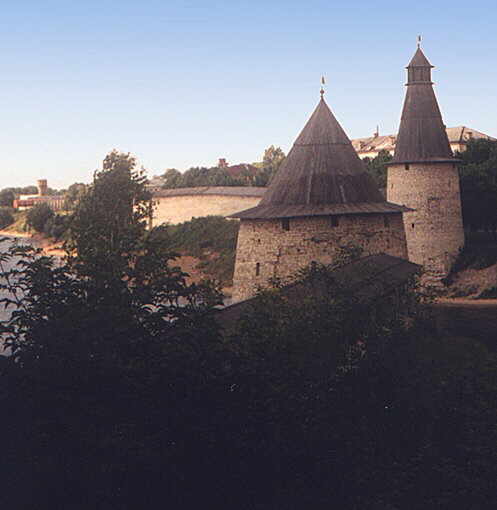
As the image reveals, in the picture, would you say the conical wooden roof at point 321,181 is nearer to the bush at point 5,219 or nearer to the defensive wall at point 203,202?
the defensive wall at point 203,202

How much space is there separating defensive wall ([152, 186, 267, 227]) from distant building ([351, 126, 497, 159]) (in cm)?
1557

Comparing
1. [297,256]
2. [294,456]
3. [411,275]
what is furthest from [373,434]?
[297,256]

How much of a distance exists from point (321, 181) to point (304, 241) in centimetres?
186

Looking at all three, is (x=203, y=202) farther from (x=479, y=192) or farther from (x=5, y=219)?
(x=5, y=219)

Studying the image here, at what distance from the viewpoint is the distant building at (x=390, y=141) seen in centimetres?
6550

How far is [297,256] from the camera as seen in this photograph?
62.1ft

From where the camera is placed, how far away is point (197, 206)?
53500 mm

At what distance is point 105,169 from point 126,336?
1028 cm

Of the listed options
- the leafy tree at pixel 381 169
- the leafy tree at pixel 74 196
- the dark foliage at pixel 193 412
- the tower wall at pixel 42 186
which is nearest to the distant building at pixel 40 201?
the tower wall at pixel 42 186

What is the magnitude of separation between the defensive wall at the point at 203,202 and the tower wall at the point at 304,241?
99.7 feet

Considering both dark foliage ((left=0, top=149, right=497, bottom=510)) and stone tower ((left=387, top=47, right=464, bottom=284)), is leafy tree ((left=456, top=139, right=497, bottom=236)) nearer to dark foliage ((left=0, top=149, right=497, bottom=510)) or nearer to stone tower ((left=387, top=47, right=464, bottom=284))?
stone tower ((left=387, top=47, right=464, bottom=284))

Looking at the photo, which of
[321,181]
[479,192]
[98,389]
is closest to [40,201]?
[479,192]

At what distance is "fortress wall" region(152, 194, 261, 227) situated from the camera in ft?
168

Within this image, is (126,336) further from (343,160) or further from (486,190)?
(486,190)
